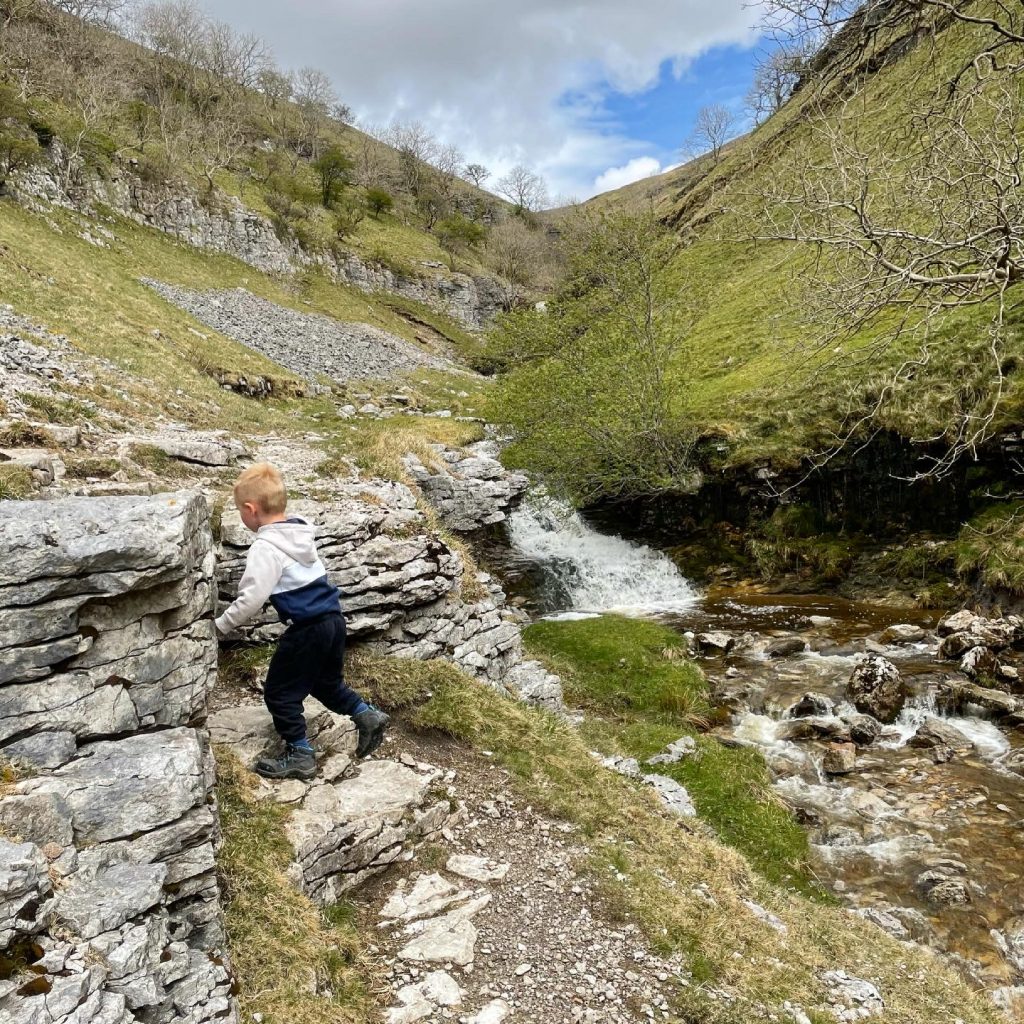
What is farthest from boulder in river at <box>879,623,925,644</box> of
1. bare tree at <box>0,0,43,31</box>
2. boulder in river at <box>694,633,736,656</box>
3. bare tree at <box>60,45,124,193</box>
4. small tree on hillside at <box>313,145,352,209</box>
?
small tree on hillside at <box>313,145,352,209</box>

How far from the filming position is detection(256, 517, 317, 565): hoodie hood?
5902 mm

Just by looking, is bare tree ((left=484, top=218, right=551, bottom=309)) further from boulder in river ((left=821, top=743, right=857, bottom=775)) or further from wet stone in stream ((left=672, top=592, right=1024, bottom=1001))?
boulder in river ((left=821, top=743, right=857, bottom=775))

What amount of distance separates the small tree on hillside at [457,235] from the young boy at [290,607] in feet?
245

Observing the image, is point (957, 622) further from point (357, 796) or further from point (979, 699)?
point (357, 796)

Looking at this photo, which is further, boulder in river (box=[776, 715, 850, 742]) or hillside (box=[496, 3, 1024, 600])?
boulder in river (box=[776, 715, 850, 742])

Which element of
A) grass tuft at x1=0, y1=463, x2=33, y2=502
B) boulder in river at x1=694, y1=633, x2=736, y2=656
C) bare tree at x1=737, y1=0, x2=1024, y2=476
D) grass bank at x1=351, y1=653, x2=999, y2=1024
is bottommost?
boulder in river at x1=694, y1=633, x2=736, y2=656

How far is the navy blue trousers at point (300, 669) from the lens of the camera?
6.04m

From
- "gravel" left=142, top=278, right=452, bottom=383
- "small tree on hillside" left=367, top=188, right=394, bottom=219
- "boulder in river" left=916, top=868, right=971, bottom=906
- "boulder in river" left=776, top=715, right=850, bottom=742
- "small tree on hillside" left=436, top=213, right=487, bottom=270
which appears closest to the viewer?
"boulder in river" left=916, top=868, right=971, bottom=906

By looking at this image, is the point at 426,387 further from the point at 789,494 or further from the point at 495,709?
the point at 495,709

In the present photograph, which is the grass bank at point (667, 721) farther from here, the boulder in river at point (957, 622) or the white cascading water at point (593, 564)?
the boulder in river at point (957, 622)

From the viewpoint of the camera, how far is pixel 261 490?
608 centimetres

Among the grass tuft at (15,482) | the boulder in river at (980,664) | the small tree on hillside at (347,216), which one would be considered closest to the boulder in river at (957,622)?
the boulder in river at (980,664)

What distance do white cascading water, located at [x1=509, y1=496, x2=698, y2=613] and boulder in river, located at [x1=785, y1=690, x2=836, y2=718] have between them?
7148 mm

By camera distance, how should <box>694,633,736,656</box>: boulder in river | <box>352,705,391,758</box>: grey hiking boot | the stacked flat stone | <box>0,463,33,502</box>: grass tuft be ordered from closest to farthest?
the stacked flat stone → <box>352,705,391,758</box>: grey hiking boot → <box>0,463,33,502</box>: grass tuft → <box>694,633,736,656</box>: boulder in river
